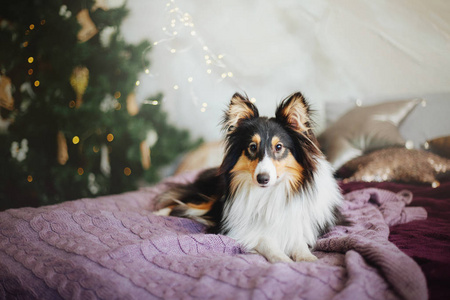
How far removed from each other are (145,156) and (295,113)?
251 centimetres

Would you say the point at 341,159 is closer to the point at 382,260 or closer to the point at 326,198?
the point at 326,198

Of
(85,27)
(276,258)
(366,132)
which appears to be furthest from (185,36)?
(276,258)

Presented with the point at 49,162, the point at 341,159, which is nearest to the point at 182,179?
the point at 341,159

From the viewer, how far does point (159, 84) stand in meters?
4.22

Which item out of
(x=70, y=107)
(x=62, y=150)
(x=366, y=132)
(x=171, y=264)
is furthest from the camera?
(x=62, y=150)

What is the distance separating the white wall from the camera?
3.06m

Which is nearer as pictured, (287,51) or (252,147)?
(252,147)

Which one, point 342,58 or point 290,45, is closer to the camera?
point 342,58

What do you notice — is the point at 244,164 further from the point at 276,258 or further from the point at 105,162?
the point at 105,162

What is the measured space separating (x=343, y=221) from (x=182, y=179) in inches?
55.1

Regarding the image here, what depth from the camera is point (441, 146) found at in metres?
2.53

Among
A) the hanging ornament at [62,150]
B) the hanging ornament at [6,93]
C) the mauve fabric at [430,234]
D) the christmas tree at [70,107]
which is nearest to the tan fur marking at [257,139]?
the mauve fabric at [430,234]

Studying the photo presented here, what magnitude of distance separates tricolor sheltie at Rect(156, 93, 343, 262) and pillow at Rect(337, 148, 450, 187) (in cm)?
73

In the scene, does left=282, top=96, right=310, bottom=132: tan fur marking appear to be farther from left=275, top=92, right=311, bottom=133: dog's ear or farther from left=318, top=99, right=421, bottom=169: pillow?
left=318, top=99, right=421, bottom=169: pillow
